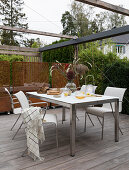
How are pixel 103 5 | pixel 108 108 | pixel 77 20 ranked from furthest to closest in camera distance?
pixel 77 20, pixel 108 108, pixel 103 5

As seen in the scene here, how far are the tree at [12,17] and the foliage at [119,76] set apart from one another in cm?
1222

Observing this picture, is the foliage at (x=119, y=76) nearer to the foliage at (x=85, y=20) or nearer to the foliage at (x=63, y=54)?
the foliage at (x=63, y=54)

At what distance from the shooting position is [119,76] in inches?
231

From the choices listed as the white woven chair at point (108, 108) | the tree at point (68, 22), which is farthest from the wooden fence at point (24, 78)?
the tree at point (68, 22)

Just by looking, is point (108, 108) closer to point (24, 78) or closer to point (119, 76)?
point (119, 76)

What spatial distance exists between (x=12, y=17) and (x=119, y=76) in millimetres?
13263

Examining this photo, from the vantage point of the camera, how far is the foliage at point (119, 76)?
224 inches

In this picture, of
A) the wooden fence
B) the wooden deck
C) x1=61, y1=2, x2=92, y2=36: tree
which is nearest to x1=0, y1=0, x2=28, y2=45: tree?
x1=61, y1=2, x2=92, y2=36: tree

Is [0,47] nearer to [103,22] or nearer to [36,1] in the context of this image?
[36,1]

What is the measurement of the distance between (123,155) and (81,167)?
2.58 ft

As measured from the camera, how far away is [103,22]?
20.6 metres

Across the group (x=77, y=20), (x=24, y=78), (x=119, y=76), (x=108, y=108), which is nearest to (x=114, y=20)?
(x=77, y=20)

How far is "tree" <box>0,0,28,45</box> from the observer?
1565 cm

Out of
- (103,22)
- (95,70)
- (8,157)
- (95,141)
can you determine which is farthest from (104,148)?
(103,22)
